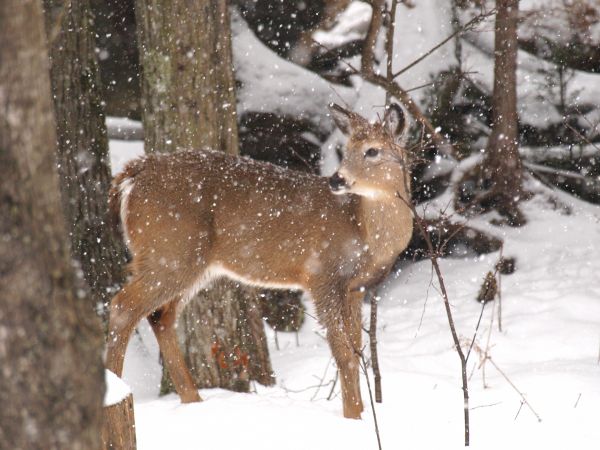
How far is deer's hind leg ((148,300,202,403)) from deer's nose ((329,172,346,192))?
1418mm

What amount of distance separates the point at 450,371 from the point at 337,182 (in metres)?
1.88

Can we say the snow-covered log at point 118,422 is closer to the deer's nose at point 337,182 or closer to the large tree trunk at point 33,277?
the large tree trunk at point 33,277

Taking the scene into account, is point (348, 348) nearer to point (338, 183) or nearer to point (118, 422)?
point (338, 183)

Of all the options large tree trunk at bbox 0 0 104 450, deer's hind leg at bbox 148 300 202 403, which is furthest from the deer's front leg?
large tree trunk at bbox 0 0 104 450

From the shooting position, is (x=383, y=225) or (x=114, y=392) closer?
(x=114, y=392)

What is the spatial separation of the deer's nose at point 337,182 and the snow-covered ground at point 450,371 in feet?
2.95

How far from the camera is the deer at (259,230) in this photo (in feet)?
19.0

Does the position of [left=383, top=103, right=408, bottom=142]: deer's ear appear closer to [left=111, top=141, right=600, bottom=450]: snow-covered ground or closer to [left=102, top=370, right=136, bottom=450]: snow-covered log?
[left=111, top=141, right=600, bottom=450]: snow-covered ground

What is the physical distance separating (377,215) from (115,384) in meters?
2.81

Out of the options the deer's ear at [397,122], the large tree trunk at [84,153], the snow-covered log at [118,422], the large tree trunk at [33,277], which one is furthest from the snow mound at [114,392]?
the large tree trunk at [84,153]

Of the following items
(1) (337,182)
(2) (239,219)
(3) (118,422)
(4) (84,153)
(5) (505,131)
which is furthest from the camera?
(5) (505,131)

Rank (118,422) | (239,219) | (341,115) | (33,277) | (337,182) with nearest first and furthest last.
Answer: (33,277) < (118,422) < (337,182) < (239,219) < (341,115)

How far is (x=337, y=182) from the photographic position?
572 cm

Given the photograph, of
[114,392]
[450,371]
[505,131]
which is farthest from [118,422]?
[505,131]
